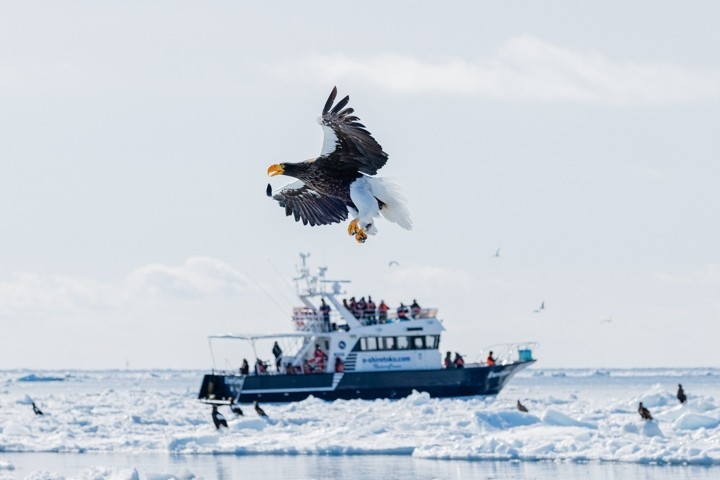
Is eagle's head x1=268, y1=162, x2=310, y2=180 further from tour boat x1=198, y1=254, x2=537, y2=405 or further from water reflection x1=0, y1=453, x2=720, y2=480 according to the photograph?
tour boat x1=198, y1=254, x2=537, y2=405

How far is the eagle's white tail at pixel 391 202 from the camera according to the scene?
10758mm

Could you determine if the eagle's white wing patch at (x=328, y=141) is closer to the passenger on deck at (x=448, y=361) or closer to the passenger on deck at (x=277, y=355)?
the passenger on deck at (x=448, y=361)

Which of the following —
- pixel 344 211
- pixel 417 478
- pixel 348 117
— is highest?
pixel 348 117

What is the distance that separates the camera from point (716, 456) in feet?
84.3

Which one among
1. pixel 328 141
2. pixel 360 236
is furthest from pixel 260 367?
pixel 360 236

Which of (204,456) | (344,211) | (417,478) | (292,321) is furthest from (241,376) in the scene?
(344,211)

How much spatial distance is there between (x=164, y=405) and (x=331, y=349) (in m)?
6.87

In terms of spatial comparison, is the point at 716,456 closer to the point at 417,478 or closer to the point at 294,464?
the point at 417,478

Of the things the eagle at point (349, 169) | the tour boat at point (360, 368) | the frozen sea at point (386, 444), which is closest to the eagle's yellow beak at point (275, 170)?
the eagle at point (349, 169)

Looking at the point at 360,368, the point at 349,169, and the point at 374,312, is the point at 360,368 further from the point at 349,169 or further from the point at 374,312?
the point at 349,169

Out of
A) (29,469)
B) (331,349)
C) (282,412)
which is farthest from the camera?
(331,349)

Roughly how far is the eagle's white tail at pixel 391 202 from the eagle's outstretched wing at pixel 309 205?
0.53m

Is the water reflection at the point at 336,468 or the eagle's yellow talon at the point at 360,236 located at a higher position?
the eagle's yellow talon at the point at 360,236

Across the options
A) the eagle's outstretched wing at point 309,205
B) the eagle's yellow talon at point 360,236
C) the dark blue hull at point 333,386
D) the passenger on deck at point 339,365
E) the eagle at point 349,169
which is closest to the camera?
the eagle's yellow talon at point 360,236
